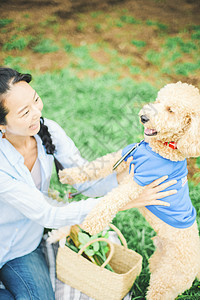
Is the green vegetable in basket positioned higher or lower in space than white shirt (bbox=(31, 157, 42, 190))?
lower

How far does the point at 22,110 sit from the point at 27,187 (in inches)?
13.6

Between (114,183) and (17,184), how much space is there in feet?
1.64

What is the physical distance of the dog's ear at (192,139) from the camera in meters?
1.17

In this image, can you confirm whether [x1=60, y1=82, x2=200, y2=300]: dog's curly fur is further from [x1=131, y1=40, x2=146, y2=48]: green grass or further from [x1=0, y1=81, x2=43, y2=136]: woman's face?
[x1=131, y1=40, x2=146, y2=48]: green grass

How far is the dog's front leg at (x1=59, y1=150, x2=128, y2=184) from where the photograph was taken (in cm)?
156

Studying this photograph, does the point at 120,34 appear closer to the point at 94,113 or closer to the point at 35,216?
the point at 94,113

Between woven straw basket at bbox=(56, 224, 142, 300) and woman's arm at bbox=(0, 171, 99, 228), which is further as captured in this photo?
woven straw basket at bbox=(56, 224, 142, 300)

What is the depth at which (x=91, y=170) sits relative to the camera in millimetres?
1593

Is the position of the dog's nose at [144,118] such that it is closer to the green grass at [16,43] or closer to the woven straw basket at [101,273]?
the woven straw basket at [101,273]

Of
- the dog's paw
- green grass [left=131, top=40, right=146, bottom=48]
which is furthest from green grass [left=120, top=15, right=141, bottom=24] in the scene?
the dog's paw

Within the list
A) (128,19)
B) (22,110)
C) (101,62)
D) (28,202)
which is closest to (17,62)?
(101,62)

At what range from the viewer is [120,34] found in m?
3.54

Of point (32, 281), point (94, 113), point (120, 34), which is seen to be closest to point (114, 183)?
point (32, 281)

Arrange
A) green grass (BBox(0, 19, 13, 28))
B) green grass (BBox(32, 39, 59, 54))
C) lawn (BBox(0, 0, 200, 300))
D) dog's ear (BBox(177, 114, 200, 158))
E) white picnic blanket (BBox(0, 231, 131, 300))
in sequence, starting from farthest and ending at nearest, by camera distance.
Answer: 1. green grass (BBox(32, 39, 59, 54))
2. green grass (BBox(0, 19, 13, 28))
3. lawn (BBox(0, 0, 200, 300))
4. white picnic blanket (BBox(0, 231, 131, 300))
5. dog's ear (BBox(177, 114, 200, 158))
